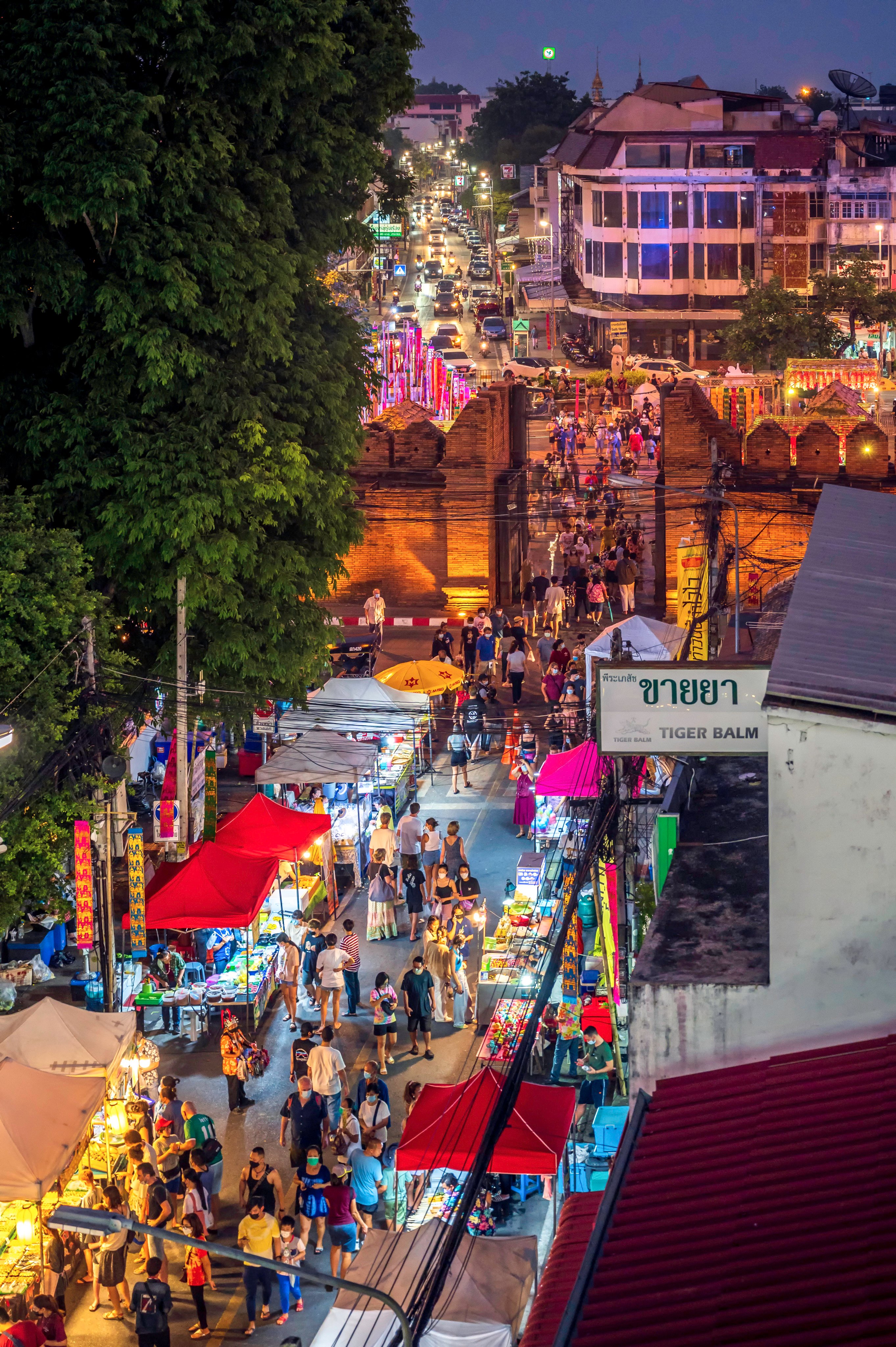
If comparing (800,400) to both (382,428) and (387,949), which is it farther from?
(387,949)

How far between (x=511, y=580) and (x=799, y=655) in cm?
2394

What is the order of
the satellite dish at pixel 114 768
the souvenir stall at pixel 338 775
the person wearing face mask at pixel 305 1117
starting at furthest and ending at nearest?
1. the souvenir stall at pixel 338 775
2. the satellite dish at pixel 114 768
3. the person wearing face mask at pixel 305 1117

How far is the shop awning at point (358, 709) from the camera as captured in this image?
941 inches

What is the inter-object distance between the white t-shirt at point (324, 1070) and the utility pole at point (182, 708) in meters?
5.18

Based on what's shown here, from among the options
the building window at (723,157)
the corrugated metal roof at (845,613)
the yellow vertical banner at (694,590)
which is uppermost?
the building window at (723,157)

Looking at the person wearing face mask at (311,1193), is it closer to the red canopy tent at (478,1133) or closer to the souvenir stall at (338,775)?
the red canopy tent at (478,1133)

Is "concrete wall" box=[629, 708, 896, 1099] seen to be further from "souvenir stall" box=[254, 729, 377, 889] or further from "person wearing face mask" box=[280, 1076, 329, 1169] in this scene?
"souvenir stall" box=[254, 729, 377, 889]

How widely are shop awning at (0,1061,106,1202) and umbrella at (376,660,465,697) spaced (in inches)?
481

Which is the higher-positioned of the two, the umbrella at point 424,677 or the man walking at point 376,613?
the man walking at point 376,613

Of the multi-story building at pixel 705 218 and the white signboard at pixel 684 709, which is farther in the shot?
the multi-story building at pixel 705 218

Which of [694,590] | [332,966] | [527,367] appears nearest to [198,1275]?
[332,966]

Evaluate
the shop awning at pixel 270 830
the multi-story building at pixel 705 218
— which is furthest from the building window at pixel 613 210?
the shop awning at pixel 270 830

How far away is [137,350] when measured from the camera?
1869 centimetres

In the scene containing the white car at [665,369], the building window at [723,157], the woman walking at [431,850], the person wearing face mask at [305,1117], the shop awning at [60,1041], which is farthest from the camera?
the building window at [723,157]
